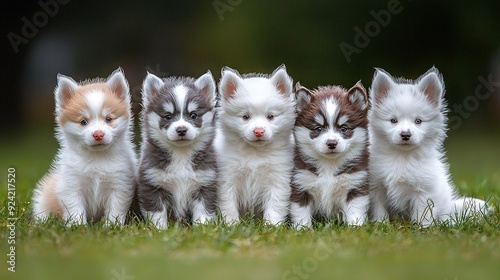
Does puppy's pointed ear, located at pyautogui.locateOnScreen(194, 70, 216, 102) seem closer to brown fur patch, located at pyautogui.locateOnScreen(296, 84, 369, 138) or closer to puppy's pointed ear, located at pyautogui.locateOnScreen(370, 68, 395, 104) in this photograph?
brown fur patch, located at pyautogui.locateOnScreen(296, 84, 369, 138)

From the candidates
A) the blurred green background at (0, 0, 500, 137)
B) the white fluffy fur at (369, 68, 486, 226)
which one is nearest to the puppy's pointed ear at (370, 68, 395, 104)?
the white fluffy fur at (369, 68, 486, 226)

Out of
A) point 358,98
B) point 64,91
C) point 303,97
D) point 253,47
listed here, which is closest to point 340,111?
point 358,98

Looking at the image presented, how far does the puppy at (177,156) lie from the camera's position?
21.5 feet

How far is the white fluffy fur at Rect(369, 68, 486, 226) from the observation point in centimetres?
672

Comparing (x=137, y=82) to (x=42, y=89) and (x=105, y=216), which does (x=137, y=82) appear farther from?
(x=105, y=216)

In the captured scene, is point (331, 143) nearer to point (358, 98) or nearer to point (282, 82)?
point (358, 98)

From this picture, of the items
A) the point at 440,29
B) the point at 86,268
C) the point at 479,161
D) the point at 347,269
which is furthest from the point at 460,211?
the point at 440,29

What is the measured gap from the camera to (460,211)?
7.23 m

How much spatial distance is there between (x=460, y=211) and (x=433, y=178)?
644 millimetres

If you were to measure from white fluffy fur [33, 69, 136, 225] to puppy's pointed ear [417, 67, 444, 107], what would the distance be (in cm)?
269

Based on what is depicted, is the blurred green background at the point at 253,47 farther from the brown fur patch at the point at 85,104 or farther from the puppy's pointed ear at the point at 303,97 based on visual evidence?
the puppy's pointed ear at the point at 303,97

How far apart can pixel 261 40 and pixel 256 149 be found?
898cm

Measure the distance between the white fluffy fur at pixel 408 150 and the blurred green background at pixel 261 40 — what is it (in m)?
7.96

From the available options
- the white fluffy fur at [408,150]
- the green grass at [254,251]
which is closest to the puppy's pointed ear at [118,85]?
the green grass at [254,251]
